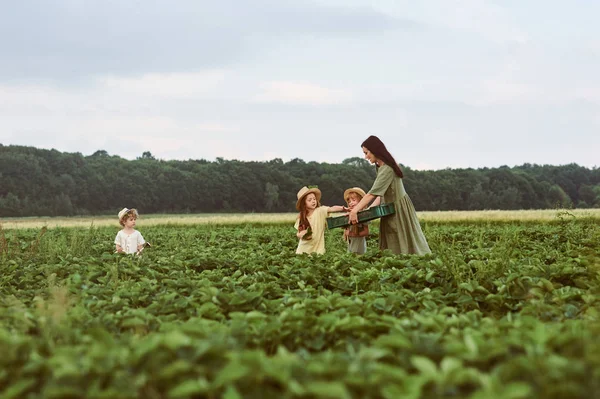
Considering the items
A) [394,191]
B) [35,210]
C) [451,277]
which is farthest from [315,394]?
[35,210]

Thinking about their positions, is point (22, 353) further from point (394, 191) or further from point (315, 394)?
point (394, 191)

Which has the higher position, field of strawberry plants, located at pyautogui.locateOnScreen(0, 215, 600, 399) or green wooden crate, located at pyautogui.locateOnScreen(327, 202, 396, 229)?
green wooden crate, located at pyautogui.locateOnScreen(327, 202, 396, 229)

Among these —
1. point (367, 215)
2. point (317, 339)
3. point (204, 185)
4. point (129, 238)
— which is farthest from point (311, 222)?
point (204, 185)

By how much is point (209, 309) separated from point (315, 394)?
208 centimetres

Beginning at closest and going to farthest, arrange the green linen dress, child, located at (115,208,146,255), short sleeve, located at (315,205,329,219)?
the green linen dress → short sleeve, located at (315,205,329,219) → child, located at (115,208,146,255)

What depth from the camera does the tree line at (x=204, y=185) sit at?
7231 cm

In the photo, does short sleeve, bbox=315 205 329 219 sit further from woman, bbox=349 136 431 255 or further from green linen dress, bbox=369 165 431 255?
green linen dress, bbox=369 165 431 255

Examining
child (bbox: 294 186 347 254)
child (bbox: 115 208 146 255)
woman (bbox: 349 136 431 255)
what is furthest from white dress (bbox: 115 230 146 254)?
woman (bbox: 349 136 431 255)

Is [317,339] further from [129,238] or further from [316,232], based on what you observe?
[129,238]

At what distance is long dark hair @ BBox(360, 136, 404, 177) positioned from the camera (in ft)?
29.4

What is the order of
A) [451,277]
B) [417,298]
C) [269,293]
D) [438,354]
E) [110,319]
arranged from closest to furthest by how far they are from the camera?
[438,354] → [110,319] → [417,298] → [269,293] → [451,277]

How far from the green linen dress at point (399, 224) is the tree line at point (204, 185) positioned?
196 ft

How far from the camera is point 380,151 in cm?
900

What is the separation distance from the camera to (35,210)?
2776 inches
